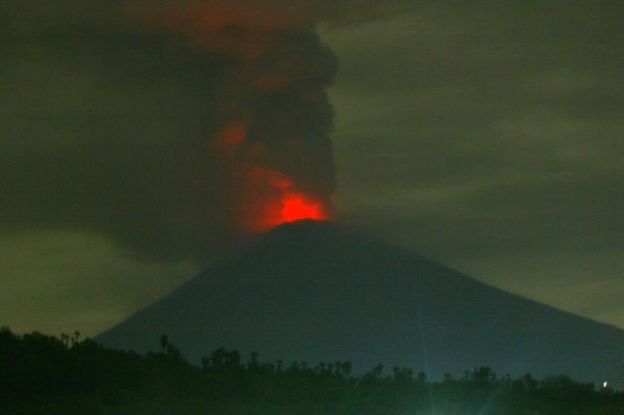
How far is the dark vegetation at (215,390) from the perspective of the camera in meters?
43.1

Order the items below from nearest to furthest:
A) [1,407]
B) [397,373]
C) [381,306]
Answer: [1,407]
[397,373]
[381,306]

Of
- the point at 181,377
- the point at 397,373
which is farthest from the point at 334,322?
the point at 181,377

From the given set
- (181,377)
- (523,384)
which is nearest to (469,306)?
(523,384)

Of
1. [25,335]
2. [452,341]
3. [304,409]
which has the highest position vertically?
[452,341]

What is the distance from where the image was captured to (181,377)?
48.3 meters

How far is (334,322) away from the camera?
448 ft

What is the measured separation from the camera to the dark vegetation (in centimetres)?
4306

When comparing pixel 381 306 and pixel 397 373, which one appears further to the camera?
pixel 381 306

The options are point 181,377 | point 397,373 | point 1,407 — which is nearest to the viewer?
point 1,407

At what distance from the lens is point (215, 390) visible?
47.4 metres

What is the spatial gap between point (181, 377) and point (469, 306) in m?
92.1

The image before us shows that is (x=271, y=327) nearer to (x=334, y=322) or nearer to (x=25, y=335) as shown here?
(x=334, y=322)

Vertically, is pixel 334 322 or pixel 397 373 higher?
pixel 334 322

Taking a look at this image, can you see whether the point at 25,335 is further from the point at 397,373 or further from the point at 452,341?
the point at 452,341
